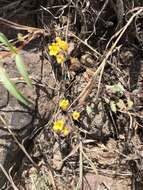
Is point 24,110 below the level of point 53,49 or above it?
below

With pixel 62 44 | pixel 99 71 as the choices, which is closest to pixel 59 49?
pixel 62 44

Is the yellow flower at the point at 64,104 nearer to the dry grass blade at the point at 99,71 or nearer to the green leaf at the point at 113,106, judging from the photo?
the dry grass blade at the point at 99,71

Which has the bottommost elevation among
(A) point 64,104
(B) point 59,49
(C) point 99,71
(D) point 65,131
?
(D) point 65,131

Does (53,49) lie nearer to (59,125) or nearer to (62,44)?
(62,44)

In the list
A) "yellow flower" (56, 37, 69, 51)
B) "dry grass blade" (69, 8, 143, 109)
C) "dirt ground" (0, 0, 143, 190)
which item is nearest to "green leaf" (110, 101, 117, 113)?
"dirt ground" (0, 0, 143, 190)

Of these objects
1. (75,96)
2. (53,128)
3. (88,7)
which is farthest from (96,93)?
(88,7)

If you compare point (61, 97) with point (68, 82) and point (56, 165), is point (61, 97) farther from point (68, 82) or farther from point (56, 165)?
point (56, 165)
